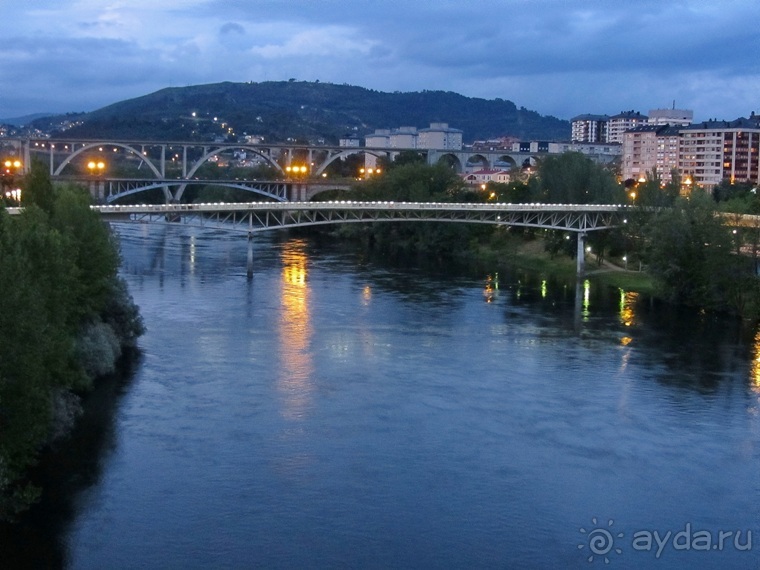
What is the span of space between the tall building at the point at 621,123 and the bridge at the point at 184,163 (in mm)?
39189

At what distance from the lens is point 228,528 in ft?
39.6

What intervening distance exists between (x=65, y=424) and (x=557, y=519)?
661 cm

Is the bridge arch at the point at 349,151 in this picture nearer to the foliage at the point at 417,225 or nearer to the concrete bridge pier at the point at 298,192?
the concrete bridge pier at the point at 298,192

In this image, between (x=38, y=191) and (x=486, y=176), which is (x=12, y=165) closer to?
(x=38, y=191)

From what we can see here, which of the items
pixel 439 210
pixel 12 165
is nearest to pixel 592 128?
pixel 12 165

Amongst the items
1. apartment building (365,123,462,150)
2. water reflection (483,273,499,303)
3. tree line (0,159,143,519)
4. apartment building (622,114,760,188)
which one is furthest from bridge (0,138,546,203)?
tree line (0,159,143,519)

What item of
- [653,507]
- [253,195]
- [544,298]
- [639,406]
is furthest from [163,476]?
[253,195]

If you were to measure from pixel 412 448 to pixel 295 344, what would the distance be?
670cm

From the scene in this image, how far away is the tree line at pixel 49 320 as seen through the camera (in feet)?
40.4

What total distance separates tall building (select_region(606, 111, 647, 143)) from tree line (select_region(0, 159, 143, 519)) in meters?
94.0

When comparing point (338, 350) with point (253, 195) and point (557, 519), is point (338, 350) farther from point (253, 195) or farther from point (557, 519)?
point (253, 195)

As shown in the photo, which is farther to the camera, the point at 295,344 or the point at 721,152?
the point at 721,152

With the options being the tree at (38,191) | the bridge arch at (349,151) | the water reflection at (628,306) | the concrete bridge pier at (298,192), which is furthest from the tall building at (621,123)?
the tree at (38,191)

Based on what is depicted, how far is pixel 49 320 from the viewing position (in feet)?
47.6
